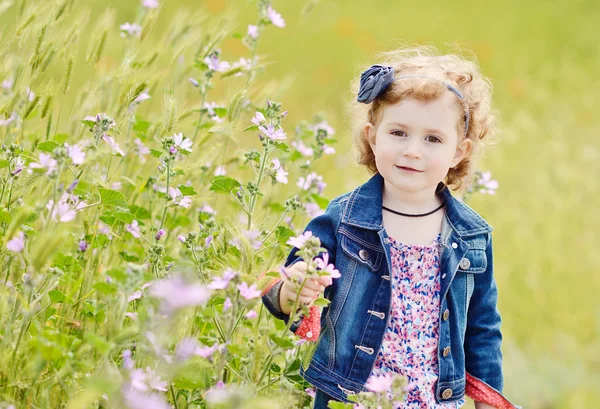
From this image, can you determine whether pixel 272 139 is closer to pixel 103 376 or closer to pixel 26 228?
pixel 26 228

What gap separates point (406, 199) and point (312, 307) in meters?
0.40

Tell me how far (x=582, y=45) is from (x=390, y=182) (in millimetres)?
7040

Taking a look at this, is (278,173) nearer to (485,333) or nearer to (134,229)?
(134,229)

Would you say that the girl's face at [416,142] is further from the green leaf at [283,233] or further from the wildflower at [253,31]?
the wildflower at [253,31]

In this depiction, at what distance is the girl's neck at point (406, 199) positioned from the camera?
6.87 feet

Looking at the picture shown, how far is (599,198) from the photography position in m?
5.22

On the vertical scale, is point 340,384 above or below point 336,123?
below

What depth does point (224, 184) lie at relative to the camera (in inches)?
78.0

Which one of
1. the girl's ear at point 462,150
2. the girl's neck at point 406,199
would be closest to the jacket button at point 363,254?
the girl's neck at point 406,199

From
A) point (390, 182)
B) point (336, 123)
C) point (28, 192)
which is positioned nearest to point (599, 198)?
point (336, 123)

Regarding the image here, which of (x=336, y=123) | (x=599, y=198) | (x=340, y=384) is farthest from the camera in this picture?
(x=336, y=123)

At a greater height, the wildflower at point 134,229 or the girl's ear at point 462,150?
the girl's ear at point 462,150

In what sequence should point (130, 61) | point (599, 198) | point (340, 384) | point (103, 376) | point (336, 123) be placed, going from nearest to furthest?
point (103, 376) < point (340, 384) < point (130, 61) < point (599, 198) < point (336, 123)

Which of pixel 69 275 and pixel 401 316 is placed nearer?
pixel 69 275
